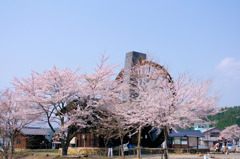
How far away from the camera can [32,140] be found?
125 feet

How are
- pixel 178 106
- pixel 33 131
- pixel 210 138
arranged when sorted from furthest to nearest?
pixel 210 138
pixel 33 131
pixel 178 106

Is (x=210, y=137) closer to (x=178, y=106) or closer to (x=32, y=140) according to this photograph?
(x=32, y=140)

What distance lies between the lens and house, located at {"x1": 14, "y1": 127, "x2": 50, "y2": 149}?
3753 cm

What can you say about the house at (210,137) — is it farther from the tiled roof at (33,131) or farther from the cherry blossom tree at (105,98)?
the cherry blossom tree at (105,98)

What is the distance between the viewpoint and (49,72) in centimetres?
2136

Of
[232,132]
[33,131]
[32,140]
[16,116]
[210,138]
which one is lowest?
[210,138]

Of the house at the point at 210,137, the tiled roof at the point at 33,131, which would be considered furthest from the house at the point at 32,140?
the house at the point at 210,137

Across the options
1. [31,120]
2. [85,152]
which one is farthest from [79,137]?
[31,120]

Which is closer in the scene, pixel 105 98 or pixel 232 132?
pixel 105 98

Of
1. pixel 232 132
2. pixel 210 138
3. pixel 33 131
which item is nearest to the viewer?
pixel 33 131

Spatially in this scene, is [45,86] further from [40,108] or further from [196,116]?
[196,116]

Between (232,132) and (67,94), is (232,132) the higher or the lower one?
the lower one

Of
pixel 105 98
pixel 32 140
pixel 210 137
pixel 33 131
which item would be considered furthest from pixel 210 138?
pixel 105 98

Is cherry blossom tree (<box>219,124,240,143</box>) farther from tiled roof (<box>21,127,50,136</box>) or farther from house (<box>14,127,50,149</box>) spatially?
tiled roof (<box>21,127,50,136</box>)
